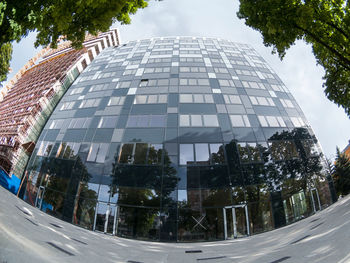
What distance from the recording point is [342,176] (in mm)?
18453

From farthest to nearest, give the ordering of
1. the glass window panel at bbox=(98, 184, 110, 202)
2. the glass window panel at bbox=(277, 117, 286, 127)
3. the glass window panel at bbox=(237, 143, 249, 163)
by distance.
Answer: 1. the glass window panel at bbox=(277, 117, 286, 127)
2. the glass window panel at bbox=(237, 143, 249, 163)
3. the glass window panel at bbox=(98, 184, 110, 202)

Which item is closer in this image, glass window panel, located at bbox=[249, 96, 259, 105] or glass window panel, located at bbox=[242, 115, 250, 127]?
glass window panel, located at bbox=[242, 115, 250, 127]

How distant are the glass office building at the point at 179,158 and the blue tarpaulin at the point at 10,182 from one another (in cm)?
220

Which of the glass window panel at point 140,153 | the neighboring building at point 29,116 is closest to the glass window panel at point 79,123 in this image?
the glass window panel at point 140,153

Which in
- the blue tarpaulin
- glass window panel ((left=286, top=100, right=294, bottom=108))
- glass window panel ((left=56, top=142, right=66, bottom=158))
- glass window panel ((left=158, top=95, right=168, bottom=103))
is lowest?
the blue tarpaulin

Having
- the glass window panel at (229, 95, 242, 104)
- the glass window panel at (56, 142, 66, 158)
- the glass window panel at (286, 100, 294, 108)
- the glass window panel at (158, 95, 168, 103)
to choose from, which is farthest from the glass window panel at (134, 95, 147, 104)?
the glass window panel at (286, 100, 294, 108)

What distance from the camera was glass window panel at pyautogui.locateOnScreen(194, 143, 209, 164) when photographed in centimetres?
1297

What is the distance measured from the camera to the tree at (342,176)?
1793cm

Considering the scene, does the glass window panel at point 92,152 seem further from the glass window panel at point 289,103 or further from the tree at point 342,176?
the tree at point 342,176

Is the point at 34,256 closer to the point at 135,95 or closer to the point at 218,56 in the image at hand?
the point at 135,95

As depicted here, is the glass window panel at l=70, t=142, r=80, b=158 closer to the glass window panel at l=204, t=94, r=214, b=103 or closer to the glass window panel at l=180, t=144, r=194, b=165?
the glass window panel at l=180, t=144, r=194, b=165

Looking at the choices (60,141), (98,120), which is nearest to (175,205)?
(98,120)

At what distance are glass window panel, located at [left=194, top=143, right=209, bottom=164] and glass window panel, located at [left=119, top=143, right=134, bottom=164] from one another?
19.1 feet

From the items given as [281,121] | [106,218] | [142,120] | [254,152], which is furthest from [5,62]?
[281,121]
